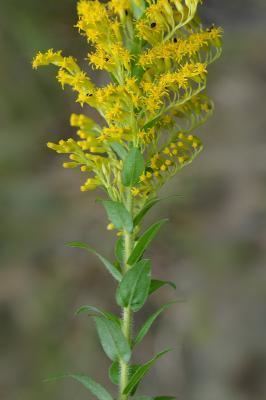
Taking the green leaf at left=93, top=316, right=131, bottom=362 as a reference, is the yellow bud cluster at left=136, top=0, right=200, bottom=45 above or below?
above

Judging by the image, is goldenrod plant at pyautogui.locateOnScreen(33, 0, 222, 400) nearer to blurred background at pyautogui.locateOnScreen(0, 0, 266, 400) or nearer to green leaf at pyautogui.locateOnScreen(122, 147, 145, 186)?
green leaf at pyautogui.locateOnScreen(122, 147, 145, 186)

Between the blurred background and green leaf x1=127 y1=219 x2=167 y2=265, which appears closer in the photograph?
green leaf x1=127 y1=219 x2=167 y2=265

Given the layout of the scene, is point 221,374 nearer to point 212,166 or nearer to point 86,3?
point 212,166

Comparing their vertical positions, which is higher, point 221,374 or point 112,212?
point 112,212

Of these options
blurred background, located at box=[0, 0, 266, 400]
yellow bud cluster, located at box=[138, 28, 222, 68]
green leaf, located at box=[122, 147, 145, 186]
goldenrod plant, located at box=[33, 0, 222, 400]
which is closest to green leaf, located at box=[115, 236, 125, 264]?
goldenrod plant, located at box=[33, 0, 222, 400]

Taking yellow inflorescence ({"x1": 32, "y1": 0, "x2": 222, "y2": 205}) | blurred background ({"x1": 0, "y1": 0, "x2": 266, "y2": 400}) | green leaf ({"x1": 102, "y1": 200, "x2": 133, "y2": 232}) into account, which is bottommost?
blurred background ({"x1": 0, "y1": 0, "x2": 266, "y2": 400})

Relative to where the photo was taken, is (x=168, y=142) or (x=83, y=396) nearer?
(x=168, y=142)

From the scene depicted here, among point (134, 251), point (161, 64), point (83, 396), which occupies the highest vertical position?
point (161, 64)

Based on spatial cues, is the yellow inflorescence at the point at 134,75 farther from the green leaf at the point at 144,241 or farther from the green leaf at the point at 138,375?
the green leaf at the point at 138,375

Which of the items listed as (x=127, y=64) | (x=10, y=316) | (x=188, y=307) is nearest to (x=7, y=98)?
(x=10, y=316)
